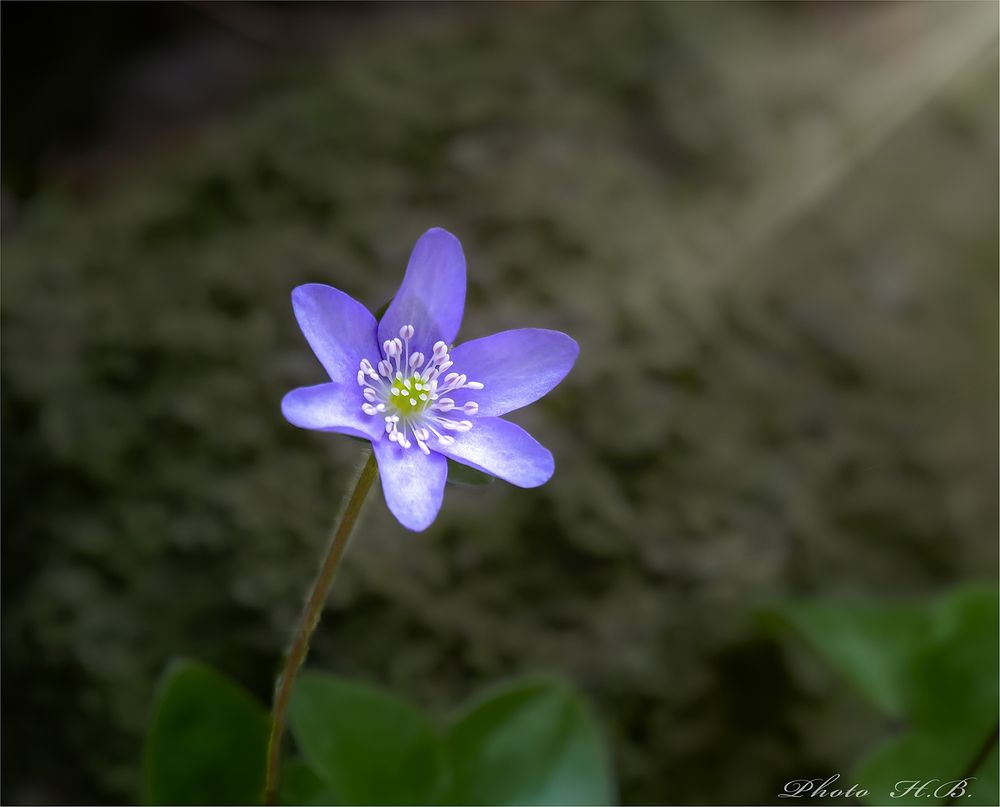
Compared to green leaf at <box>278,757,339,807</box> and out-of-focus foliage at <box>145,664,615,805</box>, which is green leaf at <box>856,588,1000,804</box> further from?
green leaf at <box>278,757,339,807</box>

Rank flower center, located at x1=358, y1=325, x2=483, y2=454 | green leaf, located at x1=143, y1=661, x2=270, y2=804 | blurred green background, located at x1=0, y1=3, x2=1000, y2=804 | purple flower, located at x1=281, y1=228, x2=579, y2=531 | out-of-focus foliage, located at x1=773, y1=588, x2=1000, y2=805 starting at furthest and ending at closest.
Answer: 1. blurred green background, located at x1=0, y1=3, x2=1000, y2=804
2. out-of-focus foliage, located at x1=773, y1=588, x2=1000, y2=805
3. green leaf, located at x1=143, y1=661, x2=270, y2=804
4. flower center, located at x1=358, y1=325, x2=483, y2=454
5. purple flower, located at x1=281, y1=228, x2=579, y2=531

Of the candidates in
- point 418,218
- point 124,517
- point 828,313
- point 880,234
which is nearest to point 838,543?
point 828,313

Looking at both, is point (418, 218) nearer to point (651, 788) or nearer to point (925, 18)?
point (651, 788)

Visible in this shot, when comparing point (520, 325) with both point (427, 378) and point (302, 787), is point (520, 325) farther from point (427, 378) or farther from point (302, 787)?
point (302, 787)

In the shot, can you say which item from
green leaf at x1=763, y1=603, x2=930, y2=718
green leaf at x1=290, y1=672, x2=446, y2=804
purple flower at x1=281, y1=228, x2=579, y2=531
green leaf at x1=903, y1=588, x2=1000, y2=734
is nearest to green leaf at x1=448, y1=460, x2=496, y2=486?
purple flower at x1=281, y1=228, x2=579, y2=531

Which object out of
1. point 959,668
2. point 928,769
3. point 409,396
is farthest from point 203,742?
point 959,668
